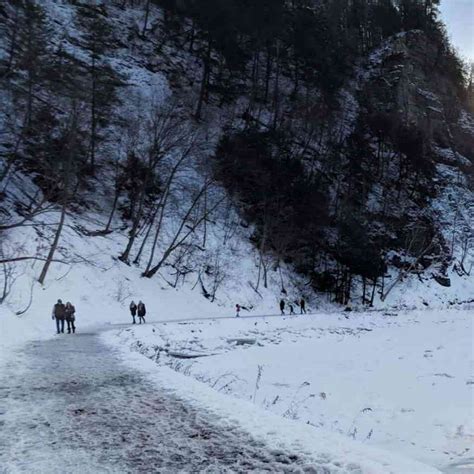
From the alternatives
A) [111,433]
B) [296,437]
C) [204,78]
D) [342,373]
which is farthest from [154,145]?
[296,437]

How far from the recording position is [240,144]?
4978cm

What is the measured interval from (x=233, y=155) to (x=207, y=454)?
149 feet

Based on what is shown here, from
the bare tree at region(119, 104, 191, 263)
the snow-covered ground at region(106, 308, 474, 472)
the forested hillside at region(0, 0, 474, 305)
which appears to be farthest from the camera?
the forested hillside at region(0, 0, 474, 305)

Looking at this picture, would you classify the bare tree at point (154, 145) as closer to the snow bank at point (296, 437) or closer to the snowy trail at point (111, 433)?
the snowy trail at point (111, 433)

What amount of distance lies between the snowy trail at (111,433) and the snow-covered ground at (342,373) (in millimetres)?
722

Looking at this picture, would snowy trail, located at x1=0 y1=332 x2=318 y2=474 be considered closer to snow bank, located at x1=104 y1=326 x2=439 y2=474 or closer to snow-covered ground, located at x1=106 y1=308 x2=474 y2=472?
snow bank, located at x1=104 y1=326 x2=439 y2=474

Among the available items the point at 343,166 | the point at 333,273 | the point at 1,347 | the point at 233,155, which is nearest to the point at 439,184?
the point at 343,166

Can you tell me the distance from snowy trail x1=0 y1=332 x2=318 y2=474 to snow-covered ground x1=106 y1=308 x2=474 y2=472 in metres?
0.72

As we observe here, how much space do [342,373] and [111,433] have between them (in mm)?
10507

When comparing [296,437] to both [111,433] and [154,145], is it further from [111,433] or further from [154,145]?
[154,145]

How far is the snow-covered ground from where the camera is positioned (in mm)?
8562

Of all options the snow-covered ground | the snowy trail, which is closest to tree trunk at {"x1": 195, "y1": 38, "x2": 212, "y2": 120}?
the snow-covered ground

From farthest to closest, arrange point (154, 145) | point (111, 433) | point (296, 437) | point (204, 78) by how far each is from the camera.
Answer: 1. point (204, 78)
2. point (154, 145)
3. point (111, 433)
4. point (296, 437)

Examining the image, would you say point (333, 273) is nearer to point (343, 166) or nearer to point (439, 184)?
point (343, 166)
